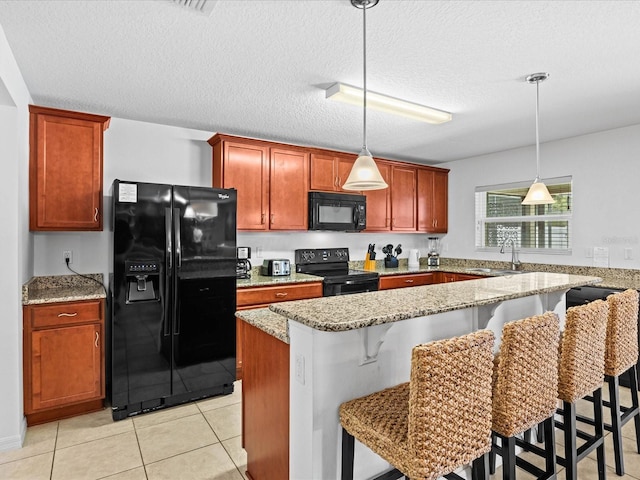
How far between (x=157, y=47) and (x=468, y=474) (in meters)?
2.87

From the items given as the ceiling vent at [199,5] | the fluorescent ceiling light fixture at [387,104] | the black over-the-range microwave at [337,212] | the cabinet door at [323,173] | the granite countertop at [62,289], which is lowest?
the granite countertop at [62,289]

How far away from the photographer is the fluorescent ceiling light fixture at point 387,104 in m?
2.71

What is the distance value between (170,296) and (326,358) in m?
1.91

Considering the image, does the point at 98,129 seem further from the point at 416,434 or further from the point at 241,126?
the point at 416,434

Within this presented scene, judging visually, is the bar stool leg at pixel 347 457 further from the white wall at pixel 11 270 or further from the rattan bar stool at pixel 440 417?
the white wall at pixel 11 270

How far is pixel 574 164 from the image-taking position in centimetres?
420

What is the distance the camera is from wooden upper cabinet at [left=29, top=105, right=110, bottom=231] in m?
2.87

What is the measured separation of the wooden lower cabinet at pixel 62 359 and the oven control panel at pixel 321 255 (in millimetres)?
2200

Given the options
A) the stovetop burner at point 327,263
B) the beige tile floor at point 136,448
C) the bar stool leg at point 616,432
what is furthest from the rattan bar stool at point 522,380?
the stovetop burner at point 327,263

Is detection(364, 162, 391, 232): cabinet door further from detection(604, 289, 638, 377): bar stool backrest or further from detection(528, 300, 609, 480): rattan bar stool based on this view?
detection(528, 300, 609, 480): rattan bar stool

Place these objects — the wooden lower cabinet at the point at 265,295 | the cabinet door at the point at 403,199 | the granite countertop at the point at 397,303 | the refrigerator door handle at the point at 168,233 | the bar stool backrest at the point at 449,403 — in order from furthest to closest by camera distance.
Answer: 1. the cabinet door at the point at 403,199
2. the wooden lower cabinet at the point at 265,295
3. the refrigerator door handle at the point at 168,233
4. the granite countertop at the point at 397,303
5. the bar stool backrest at the point at 449,403

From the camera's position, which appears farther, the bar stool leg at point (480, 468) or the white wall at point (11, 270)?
the white wall at point (11, 270)

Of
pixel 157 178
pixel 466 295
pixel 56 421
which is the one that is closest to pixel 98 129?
pixel 157 178

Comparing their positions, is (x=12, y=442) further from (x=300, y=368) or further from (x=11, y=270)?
(x=300, y=368)
